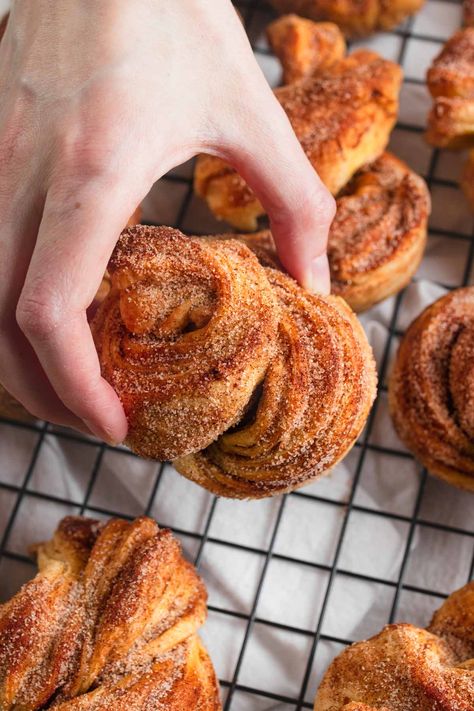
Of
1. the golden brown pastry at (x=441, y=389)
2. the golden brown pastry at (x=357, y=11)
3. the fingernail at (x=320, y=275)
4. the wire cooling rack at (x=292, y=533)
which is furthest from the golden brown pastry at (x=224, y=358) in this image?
the golden brown pastry at (x=357, y=11)

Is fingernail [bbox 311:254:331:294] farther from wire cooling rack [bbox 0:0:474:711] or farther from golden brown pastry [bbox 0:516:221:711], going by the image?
golden brown pastry [bbox 0:516:221:711]

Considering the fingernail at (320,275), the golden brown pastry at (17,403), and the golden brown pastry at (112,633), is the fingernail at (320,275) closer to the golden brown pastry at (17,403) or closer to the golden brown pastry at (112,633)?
the golden brown pastry at (17,403)

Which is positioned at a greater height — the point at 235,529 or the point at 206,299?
the point at 206,299

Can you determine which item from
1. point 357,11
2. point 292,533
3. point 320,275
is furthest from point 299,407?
point 357,11

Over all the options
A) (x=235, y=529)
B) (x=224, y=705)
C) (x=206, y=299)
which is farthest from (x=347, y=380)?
(x=224, y=705)

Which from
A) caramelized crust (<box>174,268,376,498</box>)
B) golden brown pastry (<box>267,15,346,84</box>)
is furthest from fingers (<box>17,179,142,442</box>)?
golden brown pastry (<box>267,15,346,84</box>)

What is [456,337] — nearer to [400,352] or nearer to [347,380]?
[400,352]
